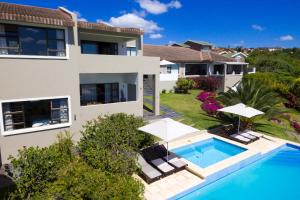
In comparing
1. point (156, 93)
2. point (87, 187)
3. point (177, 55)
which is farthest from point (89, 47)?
point (177, 55)

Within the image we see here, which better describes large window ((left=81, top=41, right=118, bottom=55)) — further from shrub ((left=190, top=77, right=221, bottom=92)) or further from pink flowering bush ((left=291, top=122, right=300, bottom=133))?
pink flowering bush ((left=291, top=122, right=300, bottom=133))

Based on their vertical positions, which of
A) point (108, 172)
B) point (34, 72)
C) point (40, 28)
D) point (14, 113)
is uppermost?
point (40, 28)

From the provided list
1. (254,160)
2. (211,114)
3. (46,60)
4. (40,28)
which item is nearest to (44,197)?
(46,60)

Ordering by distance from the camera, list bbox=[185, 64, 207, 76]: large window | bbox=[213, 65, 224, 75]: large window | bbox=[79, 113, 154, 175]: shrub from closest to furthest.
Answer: bbox=[79, 113, 154, 175]: shrub → bbox=[185, 64, 207, 76]: large window → bbox=[213, 65, 224, 75]: large window

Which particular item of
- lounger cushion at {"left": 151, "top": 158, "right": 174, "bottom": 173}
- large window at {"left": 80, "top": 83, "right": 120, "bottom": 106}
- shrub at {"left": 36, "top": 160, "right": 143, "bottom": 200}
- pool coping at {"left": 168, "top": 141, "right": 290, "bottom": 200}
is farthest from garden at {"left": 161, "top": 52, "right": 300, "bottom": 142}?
shrub at {"left": 36, "top": 160, "right": 143, "bottom": 200}

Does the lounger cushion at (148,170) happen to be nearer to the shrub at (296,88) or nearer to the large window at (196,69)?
the shrub at (296,88)

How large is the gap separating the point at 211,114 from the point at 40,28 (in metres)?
20.9

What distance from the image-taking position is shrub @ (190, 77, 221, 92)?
43.1 metres

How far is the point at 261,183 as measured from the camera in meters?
14.9

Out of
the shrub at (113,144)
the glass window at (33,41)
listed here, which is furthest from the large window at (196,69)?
the glass window at (33,41)

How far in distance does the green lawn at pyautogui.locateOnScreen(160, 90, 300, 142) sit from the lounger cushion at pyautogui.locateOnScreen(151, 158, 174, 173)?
32.0ft

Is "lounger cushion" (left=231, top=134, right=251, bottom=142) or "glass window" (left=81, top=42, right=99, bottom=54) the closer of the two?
"lounger cushion" (left=231, top=134, right=251, bottom=142)

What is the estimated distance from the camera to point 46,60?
16.2 metres

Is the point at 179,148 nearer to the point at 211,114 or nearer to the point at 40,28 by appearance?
the point at 211,114
